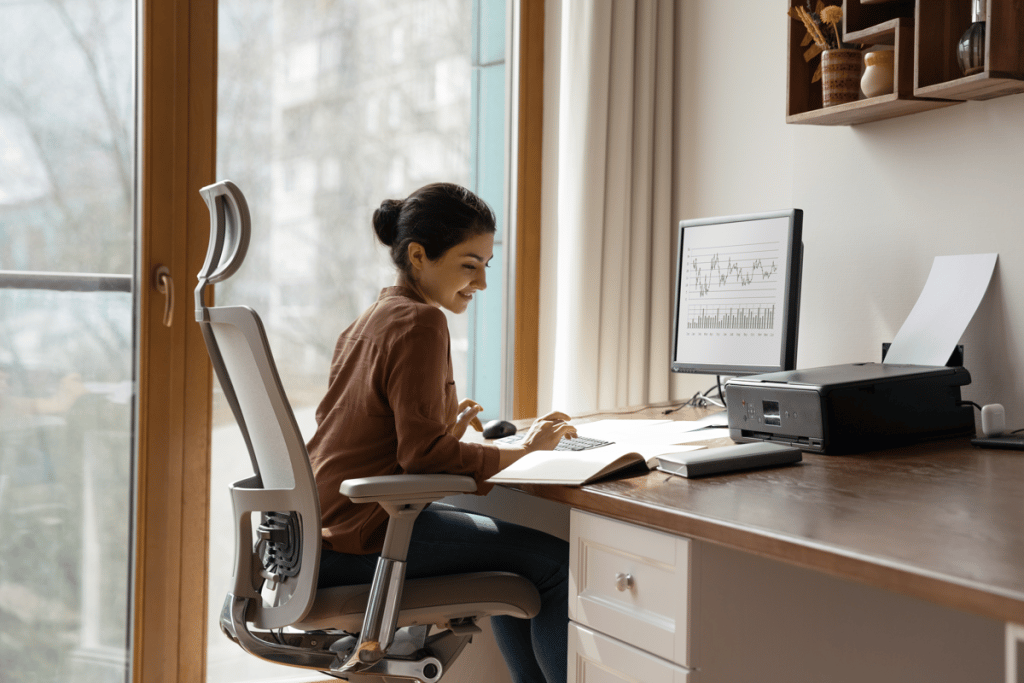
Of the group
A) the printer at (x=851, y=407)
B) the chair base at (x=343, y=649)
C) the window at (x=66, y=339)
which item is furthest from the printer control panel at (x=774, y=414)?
the window at (x=66, y=339)

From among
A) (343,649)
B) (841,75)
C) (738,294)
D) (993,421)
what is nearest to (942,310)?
(993,421)

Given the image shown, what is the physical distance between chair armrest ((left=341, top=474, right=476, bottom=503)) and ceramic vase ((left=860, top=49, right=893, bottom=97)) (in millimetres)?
1167

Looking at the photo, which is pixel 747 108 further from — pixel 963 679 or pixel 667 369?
pixel 963 679

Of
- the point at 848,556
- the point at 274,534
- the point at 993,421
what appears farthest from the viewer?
the point at 993,421

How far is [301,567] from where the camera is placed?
4.16ft

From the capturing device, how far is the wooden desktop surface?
76cm

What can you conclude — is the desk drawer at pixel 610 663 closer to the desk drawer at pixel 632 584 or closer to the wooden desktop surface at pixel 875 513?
the desk drawer at pixel 632 584

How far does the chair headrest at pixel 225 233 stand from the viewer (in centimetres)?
129

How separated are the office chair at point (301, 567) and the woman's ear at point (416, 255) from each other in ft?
1.15

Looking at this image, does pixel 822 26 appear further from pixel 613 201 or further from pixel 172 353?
pixel 172 353

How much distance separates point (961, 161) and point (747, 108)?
0.75m

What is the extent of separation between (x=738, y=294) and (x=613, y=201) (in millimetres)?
716

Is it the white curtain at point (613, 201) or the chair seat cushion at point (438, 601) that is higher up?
the white curtain at point (613, 201)

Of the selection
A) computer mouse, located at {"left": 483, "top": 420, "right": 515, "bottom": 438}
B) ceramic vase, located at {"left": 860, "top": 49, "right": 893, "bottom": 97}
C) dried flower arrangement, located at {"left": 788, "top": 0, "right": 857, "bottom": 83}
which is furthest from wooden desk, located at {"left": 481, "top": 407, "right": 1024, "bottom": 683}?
dried flower arrangement, located at {"left": 788, "top": 0, "right": 857, "bottom": 83}
